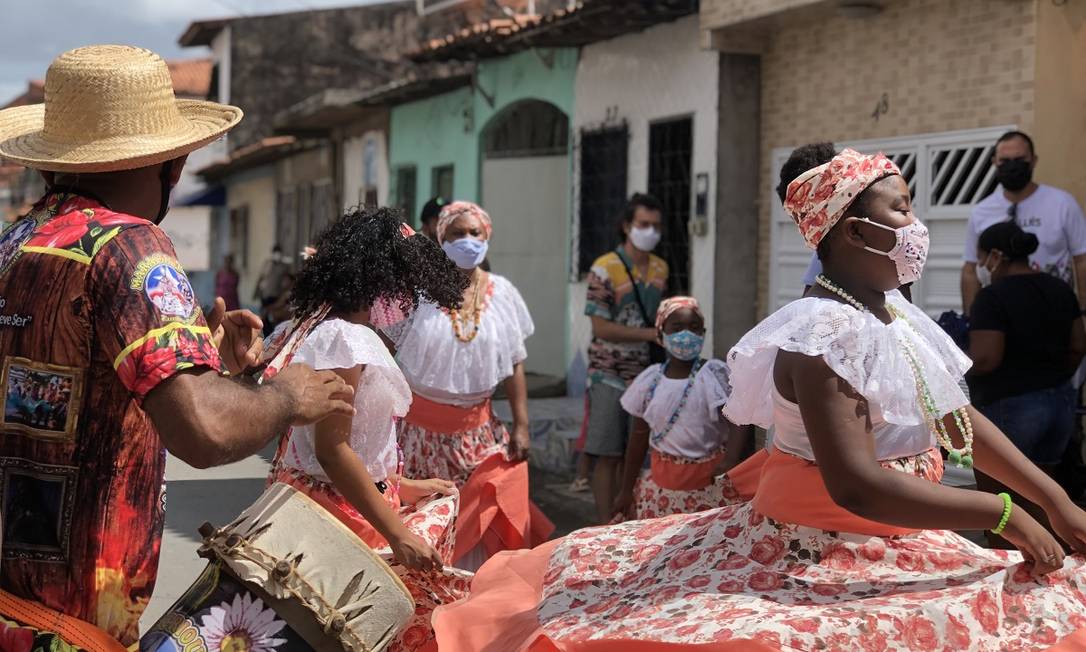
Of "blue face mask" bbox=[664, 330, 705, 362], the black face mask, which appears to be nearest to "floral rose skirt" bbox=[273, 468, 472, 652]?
"blue face mask" bbox=[664, 330, 705, 362]

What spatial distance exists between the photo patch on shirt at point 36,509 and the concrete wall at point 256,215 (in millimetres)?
27783

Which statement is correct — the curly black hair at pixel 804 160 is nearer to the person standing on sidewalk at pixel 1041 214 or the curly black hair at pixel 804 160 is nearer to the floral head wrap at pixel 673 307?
the floral head wrap at pixel 673 307

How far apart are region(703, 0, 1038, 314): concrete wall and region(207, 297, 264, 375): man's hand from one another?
6.37 m

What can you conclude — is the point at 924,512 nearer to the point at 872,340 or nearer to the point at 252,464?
the point at 872,340

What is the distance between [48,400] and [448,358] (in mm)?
3766

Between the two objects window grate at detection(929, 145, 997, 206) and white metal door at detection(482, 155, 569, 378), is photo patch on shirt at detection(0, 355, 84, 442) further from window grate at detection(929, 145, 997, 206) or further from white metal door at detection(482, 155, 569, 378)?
white metal door at detection(482, 155, 569, 378)

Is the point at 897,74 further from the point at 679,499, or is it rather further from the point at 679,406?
the point at 679,499

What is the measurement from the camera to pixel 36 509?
2701 mm

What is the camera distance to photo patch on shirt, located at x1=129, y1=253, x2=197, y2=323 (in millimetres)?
2605

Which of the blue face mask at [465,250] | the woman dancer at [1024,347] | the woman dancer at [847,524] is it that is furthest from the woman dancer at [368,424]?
the woman dancer at [1024,347]

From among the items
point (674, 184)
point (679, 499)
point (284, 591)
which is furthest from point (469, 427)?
point (674, 184)

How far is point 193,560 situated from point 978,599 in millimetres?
4729

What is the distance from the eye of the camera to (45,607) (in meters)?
2.70

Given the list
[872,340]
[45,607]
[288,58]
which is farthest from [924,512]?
[288,58]
